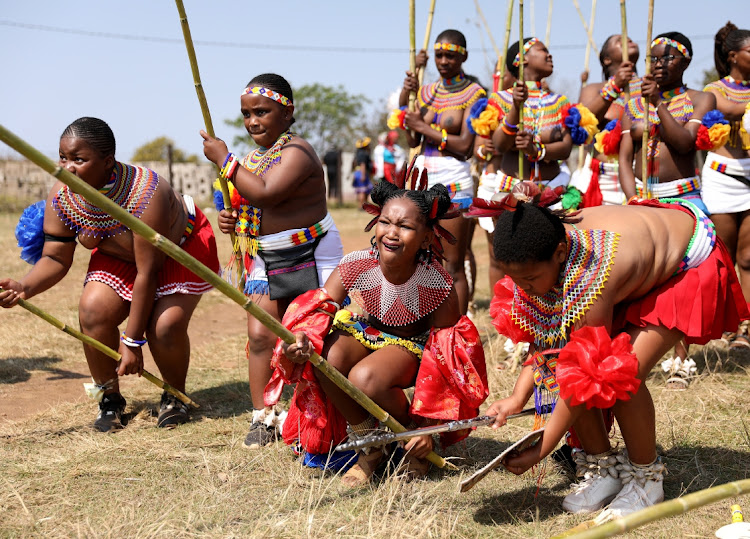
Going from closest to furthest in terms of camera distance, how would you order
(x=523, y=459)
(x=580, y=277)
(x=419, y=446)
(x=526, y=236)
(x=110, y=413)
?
1. (x=526, y=236)
2. (x=580, y=277)
3. (x=523, y=459)
4. (x=419, y=446)
5. (x=110, y=413)

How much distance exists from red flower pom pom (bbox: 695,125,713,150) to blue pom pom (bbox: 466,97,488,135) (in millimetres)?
1454

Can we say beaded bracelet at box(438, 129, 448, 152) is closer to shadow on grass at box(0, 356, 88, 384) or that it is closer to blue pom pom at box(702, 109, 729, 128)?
blue pom pom at box(702, 109, 729, 128)

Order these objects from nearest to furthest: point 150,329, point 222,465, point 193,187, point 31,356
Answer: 1. point 222,465
2. point 150,329
3. point 31,356
4. point 193,187

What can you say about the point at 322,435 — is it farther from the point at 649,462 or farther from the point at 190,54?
the point at 190,54

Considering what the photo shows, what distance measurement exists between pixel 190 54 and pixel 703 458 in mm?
2978

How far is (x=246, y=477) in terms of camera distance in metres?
3.37

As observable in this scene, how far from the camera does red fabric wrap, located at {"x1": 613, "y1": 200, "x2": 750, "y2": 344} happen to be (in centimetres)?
287

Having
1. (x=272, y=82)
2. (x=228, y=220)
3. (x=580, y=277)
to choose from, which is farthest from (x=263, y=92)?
(x=580, y=277)

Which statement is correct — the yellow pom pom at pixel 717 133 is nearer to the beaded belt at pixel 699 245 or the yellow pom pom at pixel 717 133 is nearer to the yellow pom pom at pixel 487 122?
the yellow pom pom at pixel 487 122

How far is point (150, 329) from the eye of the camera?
14.0 ft

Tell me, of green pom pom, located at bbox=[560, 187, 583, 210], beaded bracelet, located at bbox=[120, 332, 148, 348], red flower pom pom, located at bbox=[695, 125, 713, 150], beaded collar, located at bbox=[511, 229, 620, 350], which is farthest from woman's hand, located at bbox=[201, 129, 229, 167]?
red flower pom pom, located at bbox=[695, 125, 713, 150]

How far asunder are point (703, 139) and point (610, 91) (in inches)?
35.4

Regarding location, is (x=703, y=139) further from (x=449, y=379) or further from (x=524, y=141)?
(x=449, y=379)

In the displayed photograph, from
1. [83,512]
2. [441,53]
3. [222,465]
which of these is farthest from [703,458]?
[441,53]
